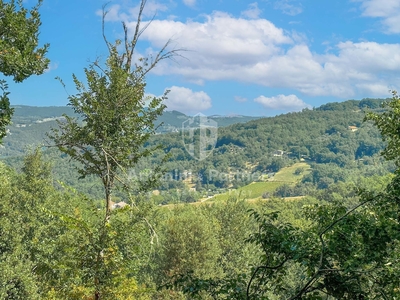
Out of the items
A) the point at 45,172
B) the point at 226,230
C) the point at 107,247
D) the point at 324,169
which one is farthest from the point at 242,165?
the point at 107,247

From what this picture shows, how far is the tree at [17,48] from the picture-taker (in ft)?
18.1

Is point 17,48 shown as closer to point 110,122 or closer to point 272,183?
point 110,122

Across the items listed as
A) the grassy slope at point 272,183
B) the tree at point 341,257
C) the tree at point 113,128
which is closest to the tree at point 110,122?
the tree at point 113,128

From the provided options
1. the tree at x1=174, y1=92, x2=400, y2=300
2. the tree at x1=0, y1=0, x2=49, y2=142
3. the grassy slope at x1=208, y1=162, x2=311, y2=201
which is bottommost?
the grassy slope at x1=208, y1=162, x2=311, y2=201

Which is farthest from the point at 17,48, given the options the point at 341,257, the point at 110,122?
the point at 341,257

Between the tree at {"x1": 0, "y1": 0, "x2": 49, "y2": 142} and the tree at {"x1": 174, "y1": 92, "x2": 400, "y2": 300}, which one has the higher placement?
the tree at {"x1": 0, "y1": 0, "x2": 49, "y2": 142}

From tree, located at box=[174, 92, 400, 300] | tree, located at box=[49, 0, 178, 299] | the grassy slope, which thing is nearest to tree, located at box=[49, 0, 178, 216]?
tree, located at box=[49, 0, 178, 299]

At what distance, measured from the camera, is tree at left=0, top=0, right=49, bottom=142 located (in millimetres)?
5520

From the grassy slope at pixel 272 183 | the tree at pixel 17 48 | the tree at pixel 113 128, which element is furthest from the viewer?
the grassy slope at pixel 272 183

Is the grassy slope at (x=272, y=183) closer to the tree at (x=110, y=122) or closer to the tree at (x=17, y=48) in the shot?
the tree at (x=110, y=122)

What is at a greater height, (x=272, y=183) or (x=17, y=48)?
(x=17, y=48)

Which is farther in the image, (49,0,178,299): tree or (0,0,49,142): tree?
(49,0,178,299): tree

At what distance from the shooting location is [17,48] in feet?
18.9

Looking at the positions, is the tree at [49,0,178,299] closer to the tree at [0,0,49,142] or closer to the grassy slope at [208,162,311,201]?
the tree at [0,0,49,142]
